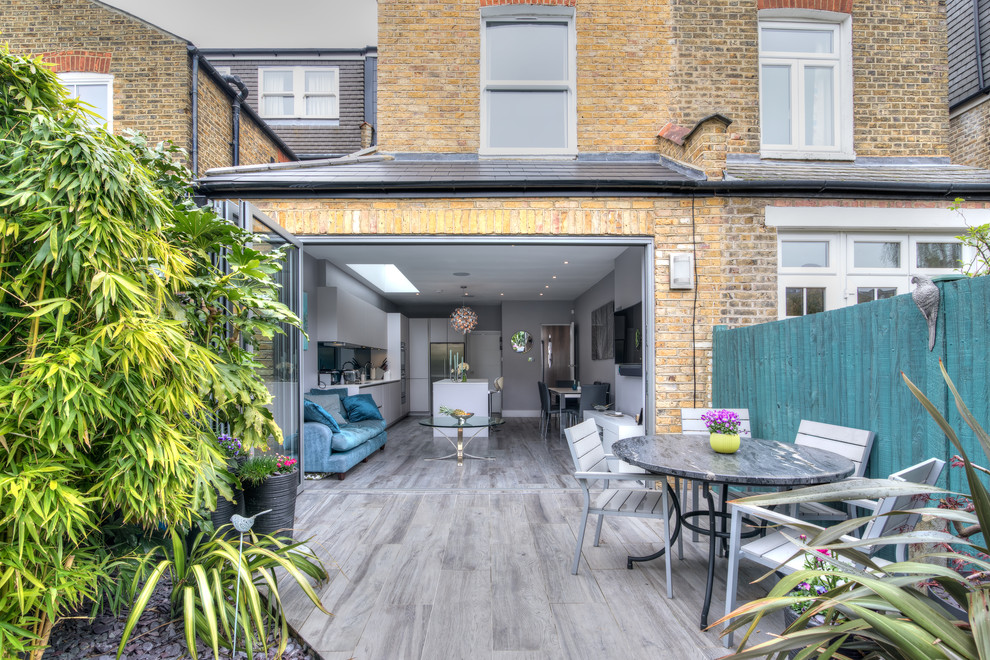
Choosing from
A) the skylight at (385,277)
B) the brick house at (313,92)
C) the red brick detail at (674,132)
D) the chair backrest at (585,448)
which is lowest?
the chair backrest at (585,448)

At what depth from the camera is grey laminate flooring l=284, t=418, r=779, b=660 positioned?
82.0 inches

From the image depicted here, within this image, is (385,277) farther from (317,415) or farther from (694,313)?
(694,313)

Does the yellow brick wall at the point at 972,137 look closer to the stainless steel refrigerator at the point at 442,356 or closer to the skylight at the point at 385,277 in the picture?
the skylight at the point at 385,277

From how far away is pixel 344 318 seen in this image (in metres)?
7.47

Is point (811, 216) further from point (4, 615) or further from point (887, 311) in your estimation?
point (4, 615)

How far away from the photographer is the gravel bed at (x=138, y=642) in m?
1.87

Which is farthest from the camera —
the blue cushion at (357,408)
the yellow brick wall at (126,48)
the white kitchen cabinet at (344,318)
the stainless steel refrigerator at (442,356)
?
the stainless steel refrigerator at (442,356)

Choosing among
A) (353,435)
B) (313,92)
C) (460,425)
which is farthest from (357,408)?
(313,92)

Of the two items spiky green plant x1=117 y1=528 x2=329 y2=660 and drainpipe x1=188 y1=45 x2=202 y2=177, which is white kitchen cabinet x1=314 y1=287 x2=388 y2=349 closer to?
drainpipe x1=188 y1=45 x2=202 y2=177

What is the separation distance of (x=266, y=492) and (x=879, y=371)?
345 cm

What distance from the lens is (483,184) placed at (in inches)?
168

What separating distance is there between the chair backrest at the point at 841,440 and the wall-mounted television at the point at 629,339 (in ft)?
9.00

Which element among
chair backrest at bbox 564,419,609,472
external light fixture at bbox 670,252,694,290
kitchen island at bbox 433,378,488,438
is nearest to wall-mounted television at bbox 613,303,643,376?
external light fixture at bbox 670,252,694,290

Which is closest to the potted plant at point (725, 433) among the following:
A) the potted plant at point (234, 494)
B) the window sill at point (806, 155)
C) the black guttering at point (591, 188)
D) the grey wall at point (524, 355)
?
the black guttering at point (591, 188)
